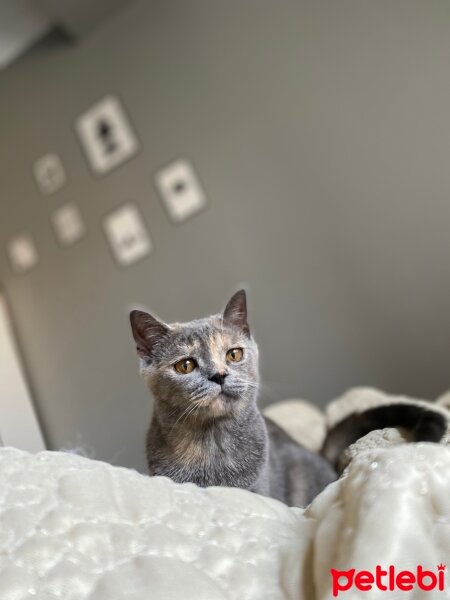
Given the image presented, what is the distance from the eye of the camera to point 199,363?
1.93 feet

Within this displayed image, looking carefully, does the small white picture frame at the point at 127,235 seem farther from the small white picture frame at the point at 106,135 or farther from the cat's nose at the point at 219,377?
the cat's nose at the point at 219,377

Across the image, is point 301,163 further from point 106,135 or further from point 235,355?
point 235,355

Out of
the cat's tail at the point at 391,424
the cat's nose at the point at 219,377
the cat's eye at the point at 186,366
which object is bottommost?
the cat's tail at the point at 391,424

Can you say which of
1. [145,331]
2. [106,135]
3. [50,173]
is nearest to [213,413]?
[145,331]

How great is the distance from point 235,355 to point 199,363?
46 millimetres

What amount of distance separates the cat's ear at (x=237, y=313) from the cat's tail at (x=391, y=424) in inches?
6.8

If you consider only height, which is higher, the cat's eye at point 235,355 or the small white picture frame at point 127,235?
the small white picture frame at point 127,235

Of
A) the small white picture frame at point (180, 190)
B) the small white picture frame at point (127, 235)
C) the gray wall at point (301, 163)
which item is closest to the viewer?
the small white picture frame at point (127, 235)

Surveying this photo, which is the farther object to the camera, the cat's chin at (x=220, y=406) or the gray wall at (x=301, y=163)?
the gray wall at (x=301, y=163)

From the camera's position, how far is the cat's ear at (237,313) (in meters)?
0.63

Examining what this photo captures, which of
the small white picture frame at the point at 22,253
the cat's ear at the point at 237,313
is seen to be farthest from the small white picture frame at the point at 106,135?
the cat's ear at the point at 237,313

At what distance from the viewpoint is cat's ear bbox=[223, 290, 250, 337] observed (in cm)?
63

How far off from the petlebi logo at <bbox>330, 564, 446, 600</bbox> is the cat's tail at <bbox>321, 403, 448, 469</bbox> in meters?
0.18

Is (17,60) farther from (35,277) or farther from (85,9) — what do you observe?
(85,9)
